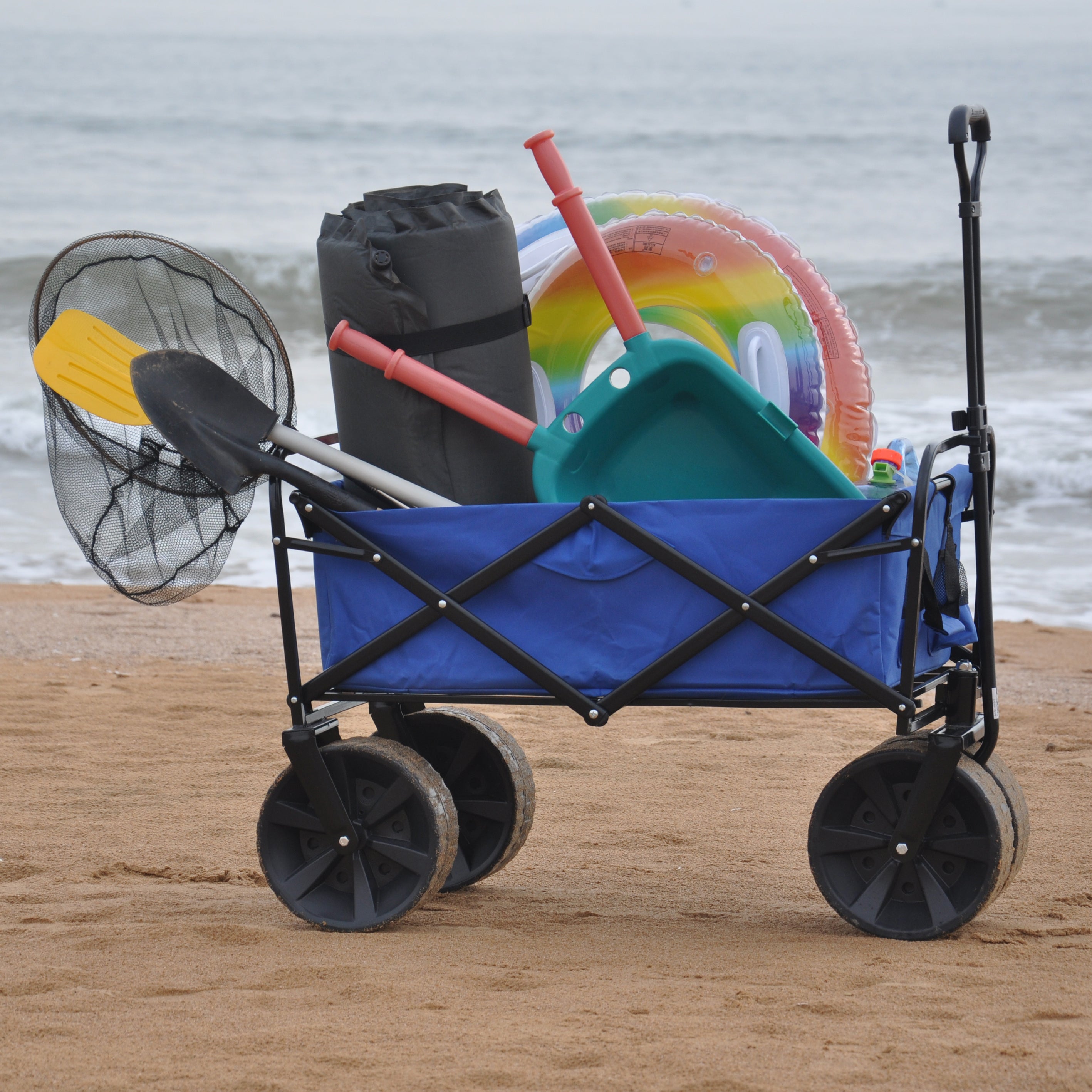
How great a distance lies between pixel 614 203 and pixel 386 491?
1023 mm

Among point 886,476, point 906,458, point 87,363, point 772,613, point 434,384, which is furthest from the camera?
point 906,458

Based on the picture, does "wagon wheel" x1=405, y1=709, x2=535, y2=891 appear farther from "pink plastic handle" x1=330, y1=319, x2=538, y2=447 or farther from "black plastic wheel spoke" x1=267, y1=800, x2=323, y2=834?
"pink plastic handle" x1=330, y1=319, x2=538, y2=447

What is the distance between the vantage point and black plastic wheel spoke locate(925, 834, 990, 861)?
301 centimetres

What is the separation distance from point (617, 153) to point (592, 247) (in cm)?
2385

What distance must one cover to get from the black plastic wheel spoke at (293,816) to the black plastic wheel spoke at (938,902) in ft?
4.62

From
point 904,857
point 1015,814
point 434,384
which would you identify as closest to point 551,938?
point 904,857

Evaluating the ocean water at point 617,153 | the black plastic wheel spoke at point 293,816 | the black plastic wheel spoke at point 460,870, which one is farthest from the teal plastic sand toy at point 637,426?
the ocean water at point 617,153

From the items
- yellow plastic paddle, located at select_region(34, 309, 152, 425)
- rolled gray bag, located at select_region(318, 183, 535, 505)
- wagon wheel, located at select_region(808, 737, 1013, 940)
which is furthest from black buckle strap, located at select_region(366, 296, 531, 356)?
wagon wheel, located at select_region(808, 737, 1013, 940)

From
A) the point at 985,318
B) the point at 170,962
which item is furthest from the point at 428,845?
the point at 985,318

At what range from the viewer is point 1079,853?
3914 millimetres

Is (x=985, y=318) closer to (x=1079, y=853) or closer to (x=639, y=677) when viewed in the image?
(x=1079, y=853)

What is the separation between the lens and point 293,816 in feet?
11.0

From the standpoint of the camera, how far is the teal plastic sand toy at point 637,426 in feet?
10.1

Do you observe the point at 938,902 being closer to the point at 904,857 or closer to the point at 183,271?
the point at 904,857
